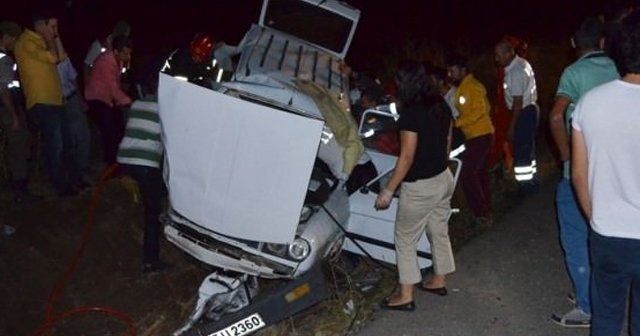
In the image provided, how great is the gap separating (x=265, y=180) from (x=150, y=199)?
60.8 inches

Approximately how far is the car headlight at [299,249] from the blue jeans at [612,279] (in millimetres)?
1983

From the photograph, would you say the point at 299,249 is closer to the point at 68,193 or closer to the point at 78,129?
the point at 68,193

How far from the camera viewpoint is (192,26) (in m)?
16.5

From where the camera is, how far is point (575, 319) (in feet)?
16.4

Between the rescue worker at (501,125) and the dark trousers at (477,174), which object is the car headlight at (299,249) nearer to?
the dark trousers at (477,174)

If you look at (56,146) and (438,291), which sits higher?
(56,146)

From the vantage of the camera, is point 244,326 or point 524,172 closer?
point 244,326

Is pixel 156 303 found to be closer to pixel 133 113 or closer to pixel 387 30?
pixel 133 113

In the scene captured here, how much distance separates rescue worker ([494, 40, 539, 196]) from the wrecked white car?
133 cm

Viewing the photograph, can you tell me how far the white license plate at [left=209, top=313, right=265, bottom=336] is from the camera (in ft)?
Answer: 17.3

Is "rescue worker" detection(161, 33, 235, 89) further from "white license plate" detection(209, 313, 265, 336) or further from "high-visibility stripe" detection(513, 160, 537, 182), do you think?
"high-visibility stripe" detection(513, 160, 537, 182)

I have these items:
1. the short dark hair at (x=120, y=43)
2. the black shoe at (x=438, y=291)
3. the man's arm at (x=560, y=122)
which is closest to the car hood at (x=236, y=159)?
the black shoe at (x=438, y=291)

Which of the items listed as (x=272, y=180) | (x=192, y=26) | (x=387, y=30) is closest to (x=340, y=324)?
(x=272, y=180)

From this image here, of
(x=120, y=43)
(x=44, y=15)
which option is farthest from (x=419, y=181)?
(x=44, y=15)
